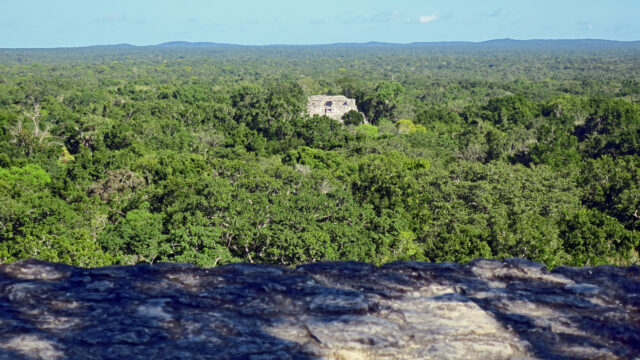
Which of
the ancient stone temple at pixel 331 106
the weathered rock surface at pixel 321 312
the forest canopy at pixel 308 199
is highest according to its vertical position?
the weathered rock surface at pixel 321 312

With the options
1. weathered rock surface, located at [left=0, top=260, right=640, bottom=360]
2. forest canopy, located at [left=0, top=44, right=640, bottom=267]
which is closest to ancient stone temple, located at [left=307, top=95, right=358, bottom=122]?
forest canopy, located at [left=0, top=44, right=640, bottom=267]

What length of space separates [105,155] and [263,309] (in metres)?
33.8

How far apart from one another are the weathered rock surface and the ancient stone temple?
221 feet

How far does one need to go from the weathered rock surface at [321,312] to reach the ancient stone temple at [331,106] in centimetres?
6744

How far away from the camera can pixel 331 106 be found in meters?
77.8

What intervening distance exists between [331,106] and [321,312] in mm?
71657

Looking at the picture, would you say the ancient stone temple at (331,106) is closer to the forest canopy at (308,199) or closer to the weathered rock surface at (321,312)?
the forest canopy at (308,199)

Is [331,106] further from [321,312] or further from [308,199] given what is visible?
[321,312]

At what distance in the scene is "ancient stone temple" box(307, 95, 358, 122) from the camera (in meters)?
76.4

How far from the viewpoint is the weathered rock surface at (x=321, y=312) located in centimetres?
634

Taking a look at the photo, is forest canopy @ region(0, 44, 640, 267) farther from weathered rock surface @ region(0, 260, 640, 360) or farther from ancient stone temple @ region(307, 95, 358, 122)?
ancient stone temple @ region(307, 95, 358, 122)

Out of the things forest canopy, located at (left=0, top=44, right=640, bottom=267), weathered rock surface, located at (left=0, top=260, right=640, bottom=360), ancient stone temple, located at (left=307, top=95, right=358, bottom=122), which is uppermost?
weathered rock surface, located at (left=0, top=260, right=640, bottom=360)

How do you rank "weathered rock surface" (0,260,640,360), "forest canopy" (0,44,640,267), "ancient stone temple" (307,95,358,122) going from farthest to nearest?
"ancient stone temple" (307,95,358,122), "forest canopy" (0,44,640,267), "weathered rock surface" (0,260,640,360)

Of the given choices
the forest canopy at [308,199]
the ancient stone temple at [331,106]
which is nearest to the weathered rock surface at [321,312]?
the forest canopy at [308,199]
